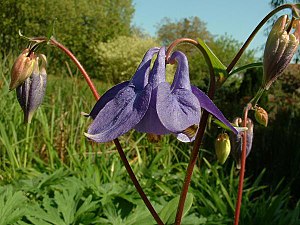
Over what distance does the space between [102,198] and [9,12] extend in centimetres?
2222

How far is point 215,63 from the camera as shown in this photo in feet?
4.15

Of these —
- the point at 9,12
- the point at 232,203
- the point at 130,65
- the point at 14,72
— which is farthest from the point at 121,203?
the point at 9,12

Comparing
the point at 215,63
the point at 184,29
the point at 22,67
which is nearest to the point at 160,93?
the point at 215,63

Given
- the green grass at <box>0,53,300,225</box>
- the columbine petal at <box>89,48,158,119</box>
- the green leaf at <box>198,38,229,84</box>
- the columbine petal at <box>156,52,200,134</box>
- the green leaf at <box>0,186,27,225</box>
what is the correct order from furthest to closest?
the green grass at <box>0,53,300,225</box> < the green leaf at <box>0,186,27,225</box> < the green leaf at <box>198,38,229,84</box> < the columbine petal at <box>89,48,158,119</box> < the columbine petal at <box>156,52,200,134</box>

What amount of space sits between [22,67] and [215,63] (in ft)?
1.67

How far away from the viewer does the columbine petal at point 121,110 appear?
96 centimetres

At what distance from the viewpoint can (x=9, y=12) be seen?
23062 mm

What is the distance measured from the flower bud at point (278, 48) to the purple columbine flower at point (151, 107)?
0.21 metres

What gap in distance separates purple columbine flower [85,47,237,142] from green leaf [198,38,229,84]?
165mm

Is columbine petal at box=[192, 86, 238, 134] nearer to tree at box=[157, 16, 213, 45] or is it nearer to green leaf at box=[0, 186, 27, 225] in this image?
green leaf at box=[0, 186, 27, 225]

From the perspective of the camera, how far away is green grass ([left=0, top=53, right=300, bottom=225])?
7.10 feet

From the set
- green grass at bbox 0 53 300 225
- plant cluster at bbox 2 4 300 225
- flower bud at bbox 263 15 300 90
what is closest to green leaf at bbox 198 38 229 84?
plant cluster at bbox 2 4 300 225

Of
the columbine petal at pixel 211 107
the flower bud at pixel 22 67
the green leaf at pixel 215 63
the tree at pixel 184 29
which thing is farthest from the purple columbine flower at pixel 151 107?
the tree at pixel 184 29

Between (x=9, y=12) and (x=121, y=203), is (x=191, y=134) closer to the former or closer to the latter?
(x=121, y=203)
